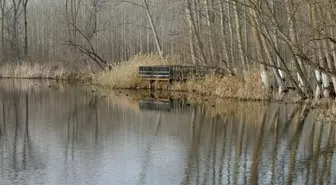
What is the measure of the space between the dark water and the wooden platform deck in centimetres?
803

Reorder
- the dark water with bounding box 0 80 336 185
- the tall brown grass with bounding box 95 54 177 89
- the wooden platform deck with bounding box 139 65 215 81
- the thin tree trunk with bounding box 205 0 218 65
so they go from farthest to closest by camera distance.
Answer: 1. the tall brown grass with bounding box 95 54 177 89
2. the wooden platform deck with bounding box 139 65 215 81
3. the thin tree trunk with bounding box 205 0 218 65
4. the dark water with bounding box 0 80 336 185

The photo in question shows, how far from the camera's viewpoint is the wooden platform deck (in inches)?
1083

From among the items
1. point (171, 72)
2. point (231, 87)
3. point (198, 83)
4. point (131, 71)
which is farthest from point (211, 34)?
point (131, 71)

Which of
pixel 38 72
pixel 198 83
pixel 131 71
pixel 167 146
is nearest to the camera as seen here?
pixel 167 146

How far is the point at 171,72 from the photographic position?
28.5m

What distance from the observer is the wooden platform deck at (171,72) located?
90.3ft

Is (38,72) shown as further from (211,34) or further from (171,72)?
(211,34)

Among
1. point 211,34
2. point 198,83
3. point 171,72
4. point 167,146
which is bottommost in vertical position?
point 167,146

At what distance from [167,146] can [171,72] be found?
1695 cm

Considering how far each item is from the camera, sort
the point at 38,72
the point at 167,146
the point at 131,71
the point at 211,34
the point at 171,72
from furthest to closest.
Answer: the point at 38,72 → the point at 131,71 → the point at 171,72 → the point at 211,34 → the point at 167,146

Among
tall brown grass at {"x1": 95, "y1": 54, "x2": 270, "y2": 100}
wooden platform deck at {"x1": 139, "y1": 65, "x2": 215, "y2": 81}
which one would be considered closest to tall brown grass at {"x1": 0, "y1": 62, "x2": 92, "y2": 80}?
tall brown grass at {"x1": 95, "y1": 54, "x2": 270, "y2": 100}

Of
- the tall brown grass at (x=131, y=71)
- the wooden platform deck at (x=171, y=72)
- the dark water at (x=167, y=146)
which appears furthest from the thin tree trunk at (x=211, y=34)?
the dark water at (x=167, y=146)

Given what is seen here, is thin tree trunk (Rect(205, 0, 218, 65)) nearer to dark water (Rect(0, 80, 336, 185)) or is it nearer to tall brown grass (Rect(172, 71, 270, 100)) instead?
tall brown grass (Rect(172, 71, 270, 100))

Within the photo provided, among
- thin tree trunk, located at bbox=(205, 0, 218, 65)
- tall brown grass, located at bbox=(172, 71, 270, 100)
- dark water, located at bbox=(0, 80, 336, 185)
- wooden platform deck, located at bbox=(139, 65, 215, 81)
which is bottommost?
dark water, located at bbox=(0, 80, 336, 185)
